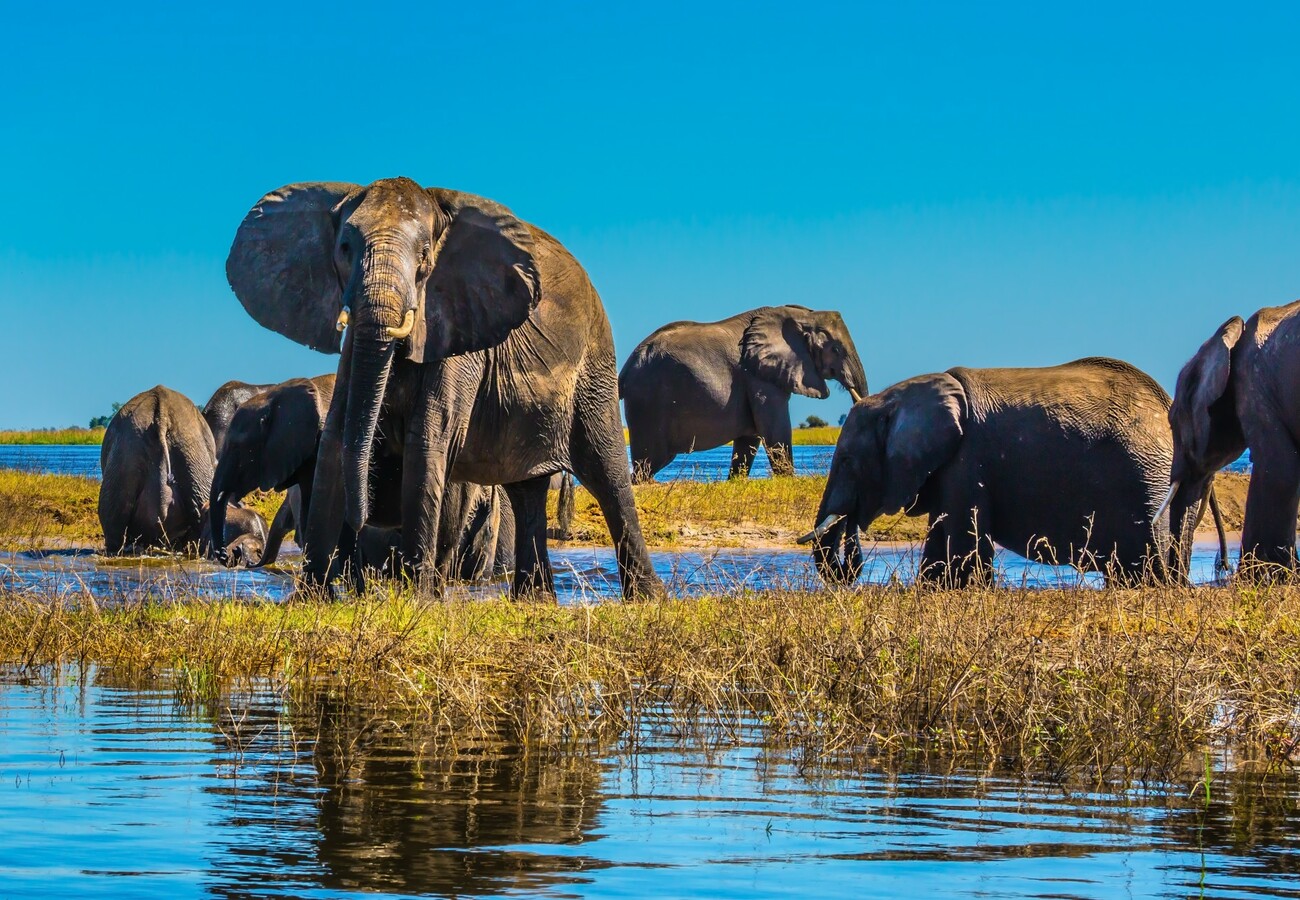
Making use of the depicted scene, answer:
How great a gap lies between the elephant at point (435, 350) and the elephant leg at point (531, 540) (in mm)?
12

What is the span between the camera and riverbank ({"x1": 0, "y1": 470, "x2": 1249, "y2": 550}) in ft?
62.9

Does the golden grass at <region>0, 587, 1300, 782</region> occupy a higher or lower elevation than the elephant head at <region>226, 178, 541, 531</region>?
lower

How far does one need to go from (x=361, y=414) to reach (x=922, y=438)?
15.9 ft

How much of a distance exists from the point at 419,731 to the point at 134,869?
7.12ft

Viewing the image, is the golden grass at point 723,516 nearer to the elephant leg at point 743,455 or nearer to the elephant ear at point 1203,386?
the elephant leg at point 743,455

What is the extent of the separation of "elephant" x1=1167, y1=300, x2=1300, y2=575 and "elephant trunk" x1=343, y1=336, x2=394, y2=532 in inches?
223

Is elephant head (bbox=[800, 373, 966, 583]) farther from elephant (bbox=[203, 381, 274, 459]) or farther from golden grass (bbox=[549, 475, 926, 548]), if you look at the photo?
elephant (bbox=[203, 381, 274, 459])

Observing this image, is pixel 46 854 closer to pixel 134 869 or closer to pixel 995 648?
pixel 134 869

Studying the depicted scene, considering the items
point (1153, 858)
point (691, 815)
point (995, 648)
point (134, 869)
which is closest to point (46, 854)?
point (134, 869)

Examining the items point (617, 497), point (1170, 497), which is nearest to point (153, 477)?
point (617, 497)

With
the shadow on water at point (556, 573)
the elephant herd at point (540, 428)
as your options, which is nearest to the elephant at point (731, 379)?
the shadow on water at point (556, 573)

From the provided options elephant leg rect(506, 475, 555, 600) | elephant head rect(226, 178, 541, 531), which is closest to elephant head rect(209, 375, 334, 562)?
elephant leg rect(506, 475, 555, 600)

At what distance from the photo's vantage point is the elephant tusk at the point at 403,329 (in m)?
9.55

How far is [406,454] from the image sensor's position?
10.3m
